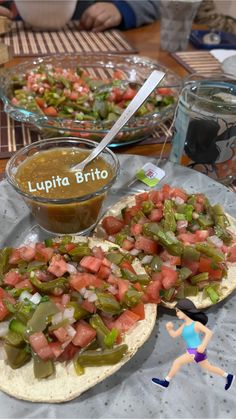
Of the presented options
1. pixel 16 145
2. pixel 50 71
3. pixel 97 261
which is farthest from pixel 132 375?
pixel 50 71

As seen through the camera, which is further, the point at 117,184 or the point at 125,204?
the point at 117,184

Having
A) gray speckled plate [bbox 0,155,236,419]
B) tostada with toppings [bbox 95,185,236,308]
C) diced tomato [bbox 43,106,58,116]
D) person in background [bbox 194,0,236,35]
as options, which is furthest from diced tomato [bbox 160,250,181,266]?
person in background [bbox 194,0,236,35]

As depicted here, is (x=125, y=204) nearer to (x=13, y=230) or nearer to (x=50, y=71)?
(x=13, y=230)

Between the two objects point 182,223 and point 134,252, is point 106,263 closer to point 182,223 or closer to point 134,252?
point 134,252

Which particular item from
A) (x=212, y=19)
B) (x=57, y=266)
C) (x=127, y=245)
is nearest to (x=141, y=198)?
(x=127, y=245)

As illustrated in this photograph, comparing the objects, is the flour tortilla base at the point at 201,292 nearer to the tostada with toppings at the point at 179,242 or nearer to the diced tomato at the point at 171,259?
the tostada with toppings at the point at 179,242
